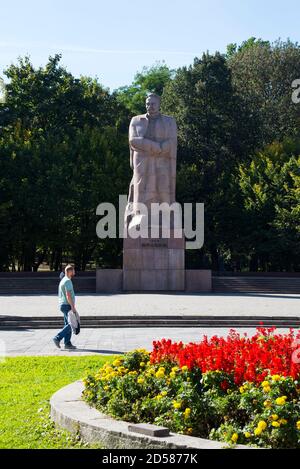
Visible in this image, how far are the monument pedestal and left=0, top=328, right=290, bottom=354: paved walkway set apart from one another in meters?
10.3

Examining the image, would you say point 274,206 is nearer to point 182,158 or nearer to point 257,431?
point 182,158

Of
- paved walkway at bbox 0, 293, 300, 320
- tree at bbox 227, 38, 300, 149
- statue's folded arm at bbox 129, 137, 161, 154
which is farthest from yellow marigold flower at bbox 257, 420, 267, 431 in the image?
tree at bbox 227, 38, 300, 149

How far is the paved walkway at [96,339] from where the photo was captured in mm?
13780

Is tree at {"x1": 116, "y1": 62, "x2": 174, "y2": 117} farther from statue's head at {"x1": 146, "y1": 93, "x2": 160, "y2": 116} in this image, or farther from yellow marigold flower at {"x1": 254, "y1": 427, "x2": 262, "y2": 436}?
yellow marigold flower at {"x1": 254, "y1": 427, "x2": 262, "y2": 436}

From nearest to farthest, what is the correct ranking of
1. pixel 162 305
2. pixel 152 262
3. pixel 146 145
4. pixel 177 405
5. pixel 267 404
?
1. pixel 267 404
2. pixel 177 405
3. pixel 162 305
4. pixel 152 262
5. pixel 146 145

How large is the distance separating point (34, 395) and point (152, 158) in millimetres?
20687

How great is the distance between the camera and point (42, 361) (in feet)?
39.4

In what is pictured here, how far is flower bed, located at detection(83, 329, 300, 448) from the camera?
6250mm

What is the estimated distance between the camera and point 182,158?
43.9 metres

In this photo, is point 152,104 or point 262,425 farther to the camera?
point 152,104

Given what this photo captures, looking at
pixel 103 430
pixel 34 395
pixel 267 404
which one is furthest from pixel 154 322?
pixel 267 404

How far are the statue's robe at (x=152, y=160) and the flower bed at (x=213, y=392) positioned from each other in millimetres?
20521

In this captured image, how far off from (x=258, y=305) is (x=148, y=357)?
1447cm
